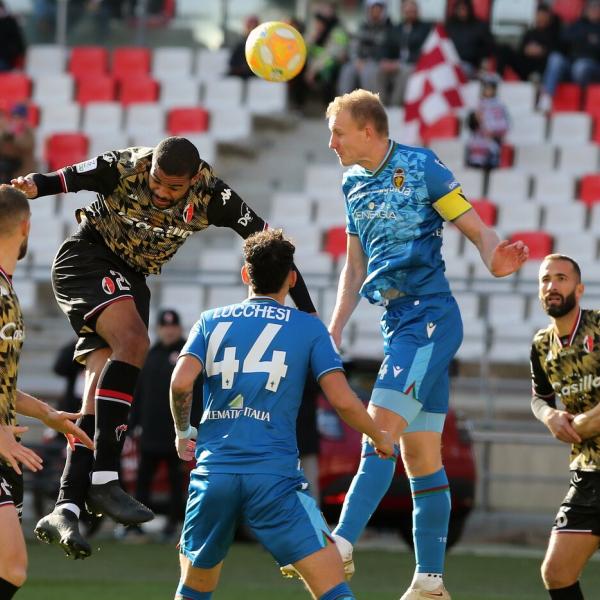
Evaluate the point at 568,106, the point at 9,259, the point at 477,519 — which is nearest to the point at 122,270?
the point at 9,259

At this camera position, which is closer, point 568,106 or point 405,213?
point 405,213

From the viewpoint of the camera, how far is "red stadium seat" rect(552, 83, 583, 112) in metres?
20.7

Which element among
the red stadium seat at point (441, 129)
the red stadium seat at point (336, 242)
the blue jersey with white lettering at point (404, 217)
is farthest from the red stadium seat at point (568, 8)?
the blue jersey with white lettering at point (404, 217)

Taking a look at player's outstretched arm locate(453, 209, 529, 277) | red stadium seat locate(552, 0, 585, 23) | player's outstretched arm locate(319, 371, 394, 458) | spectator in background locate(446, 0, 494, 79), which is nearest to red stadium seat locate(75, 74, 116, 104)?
spectator in background locate(446, 0, 494, 79)

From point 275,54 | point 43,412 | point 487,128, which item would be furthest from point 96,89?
point 43,412

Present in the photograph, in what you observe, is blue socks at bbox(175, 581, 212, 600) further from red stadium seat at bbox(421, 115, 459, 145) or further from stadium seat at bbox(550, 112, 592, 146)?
stadium seat at bbox(550, 112, 592, 146)

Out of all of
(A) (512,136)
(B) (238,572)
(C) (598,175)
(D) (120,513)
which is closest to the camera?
(D) (120,513)

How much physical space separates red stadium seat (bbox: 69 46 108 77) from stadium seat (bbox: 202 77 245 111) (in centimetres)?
190

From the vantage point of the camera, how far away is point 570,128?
20406mm

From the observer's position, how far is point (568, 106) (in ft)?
68.1

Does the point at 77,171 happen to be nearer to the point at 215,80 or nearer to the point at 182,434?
the point at 182,434

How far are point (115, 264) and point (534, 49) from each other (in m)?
13.4

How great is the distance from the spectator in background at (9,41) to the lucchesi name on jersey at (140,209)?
14493 mm

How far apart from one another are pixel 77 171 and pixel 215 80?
14.0 meters
